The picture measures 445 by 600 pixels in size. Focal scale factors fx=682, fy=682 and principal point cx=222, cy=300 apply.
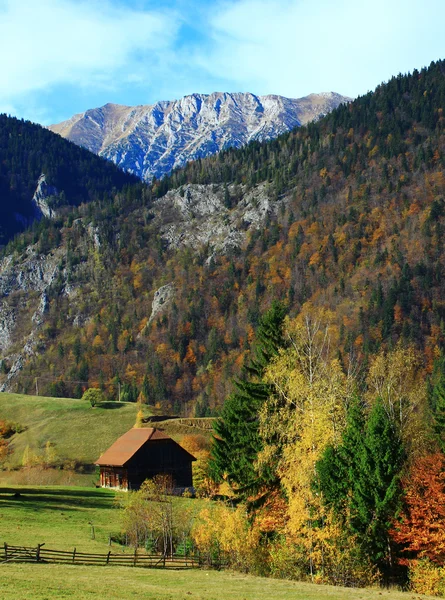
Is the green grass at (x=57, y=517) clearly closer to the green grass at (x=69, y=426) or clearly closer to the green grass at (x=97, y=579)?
the green grass at (x=97, y=579)

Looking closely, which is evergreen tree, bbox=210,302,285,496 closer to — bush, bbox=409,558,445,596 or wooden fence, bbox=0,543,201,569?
wooden fence, bbox=0,543,201,569

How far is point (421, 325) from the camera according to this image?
19400 cm

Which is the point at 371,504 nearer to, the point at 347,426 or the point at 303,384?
the point at 347,426

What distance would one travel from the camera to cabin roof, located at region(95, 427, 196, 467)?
97.4 m

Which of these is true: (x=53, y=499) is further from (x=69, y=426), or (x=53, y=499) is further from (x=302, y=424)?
(x=69, y=426)

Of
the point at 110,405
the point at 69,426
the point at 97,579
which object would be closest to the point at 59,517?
the point at 97,579

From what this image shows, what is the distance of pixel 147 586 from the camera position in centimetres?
3703

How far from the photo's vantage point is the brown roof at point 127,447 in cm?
9744

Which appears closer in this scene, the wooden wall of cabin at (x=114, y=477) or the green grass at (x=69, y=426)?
the wooden wall of cabin at (x=114, y=477)

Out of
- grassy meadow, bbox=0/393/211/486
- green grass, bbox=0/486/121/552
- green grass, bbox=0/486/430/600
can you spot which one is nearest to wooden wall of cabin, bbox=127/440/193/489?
grassy meadow, bbox=0/393/211/486

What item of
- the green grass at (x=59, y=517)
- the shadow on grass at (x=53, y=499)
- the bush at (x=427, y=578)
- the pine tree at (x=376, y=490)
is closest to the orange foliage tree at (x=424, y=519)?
the bush at (x=427, y=578)

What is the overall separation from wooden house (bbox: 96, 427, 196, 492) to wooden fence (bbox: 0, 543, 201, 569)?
44185 mm

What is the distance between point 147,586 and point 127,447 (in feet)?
214

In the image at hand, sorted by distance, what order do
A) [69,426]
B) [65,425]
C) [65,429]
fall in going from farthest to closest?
[65,425], [69,426], [65,429]
